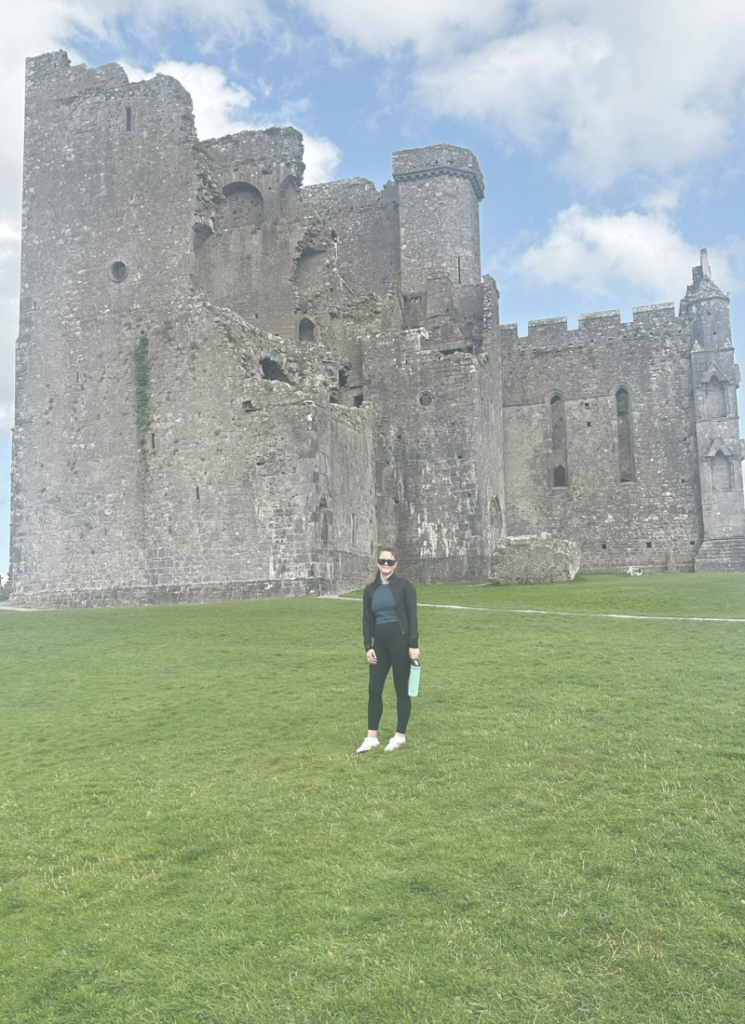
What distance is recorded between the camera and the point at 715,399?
3644cm

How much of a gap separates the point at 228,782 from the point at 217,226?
26.1 meters

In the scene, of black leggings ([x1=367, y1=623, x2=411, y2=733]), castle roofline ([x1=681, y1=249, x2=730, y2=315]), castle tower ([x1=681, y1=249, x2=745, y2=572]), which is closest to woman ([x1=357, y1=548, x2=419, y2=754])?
black leggings ([x1=367, y1=623, x2=411, y2=733])

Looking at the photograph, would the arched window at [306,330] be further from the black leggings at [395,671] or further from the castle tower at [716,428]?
the black leggings at [395,671]

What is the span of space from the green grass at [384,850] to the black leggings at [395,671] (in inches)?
14.9

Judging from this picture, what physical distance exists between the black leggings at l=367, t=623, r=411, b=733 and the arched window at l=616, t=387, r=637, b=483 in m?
30.3

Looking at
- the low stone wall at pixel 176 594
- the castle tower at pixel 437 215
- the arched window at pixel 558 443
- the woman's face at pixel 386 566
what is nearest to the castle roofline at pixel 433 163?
the castle tower at pixel 437 215

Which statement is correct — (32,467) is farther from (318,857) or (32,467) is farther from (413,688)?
(318,857)

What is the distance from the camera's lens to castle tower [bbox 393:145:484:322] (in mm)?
39312

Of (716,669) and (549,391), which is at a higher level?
(549,391)

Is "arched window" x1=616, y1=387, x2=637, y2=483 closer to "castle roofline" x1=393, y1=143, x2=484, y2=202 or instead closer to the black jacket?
"castle roofline" x1=393, y1=143, x2=484, y2=202

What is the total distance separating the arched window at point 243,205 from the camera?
33.3 m

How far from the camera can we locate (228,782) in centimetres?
852

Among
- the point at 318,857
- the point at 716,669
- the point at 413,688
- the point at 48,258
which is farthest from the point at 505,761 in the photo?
the point at 48,258

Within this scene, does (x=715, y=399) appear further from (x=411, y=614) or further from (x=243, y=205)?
(x=411, y=614)
